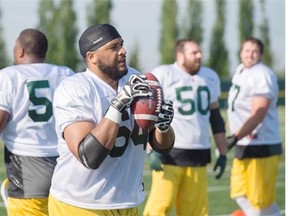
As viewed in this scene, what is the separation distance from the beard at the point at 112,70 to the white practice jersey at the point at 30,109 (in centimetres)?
144

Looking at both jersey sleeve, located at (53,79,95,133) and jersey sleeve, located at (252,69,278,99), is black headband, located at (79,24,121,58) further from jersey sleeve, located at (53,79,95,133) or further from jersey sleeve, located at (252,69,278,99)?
jersey sleeve, located at (252,69,278,99)

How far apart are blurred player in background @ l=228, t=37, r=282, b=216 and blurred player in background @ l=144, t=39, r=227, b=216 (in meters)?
0.38

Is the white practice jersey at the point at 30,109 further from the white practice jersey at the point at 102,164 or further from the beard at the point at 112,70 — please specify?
the beard at the point at 112,70

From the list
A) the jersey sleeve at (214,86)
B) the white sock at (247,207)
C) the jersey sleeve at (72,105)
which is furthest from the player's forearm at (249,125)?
the jersey sleeve at (72,105)

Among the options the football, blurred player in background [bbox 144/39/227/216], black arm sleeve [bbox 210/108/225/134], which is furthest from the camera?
black arm sleeve [bbox 210/108/225/134]

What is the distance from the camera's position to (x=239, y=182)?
27.3 ft

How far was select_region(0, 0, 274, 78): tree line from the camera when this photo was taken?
36.1m

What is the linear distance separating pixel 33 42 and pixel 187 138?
1.88m

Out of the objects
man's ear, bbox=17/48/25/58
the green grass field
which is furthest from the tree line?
man's ear, bbox=17/48/25/58

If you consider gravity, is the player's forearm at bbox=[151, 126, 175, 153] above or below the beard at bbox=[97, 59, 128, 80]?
below

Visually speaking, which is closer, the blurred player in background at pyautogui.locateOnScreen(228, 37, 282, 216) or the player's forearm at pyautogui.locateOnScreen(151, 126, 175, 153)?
the player's forearm at pyautogui.locateOnScreen(151, 126, 175, 153)

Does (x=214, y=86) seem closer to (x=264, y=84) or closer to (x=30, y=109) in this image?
(x=264, y=84)

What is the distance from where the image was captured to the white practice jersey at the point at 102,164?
474 cm

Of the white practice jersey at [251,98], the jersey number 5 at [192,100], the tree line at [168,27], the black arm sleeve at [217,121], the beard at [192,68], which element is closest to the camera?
the jersey number 5 at [192,100]
